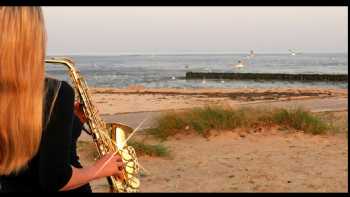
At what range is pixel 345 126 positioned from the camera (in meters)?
12.0

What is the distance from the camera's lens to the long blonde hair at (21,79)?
1.80 m

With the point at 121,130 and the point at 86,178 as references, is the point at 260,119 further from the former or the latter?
the point at 86,178

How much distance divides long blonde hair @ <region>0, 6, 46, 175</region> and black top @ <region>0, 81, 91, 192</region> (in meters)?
0.05

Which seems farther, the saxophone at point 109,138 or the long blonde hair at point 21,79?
the saxophone at point 109,138

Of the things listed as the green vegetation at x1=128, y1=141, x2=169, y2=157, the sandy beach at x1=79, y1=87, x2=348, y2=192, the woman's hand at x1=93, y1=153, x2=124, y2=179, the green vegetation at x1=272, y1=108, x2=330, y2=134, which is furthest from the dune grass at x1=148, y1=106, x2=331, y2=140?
the woman's hand at x1=93, y1=153, x2=124, y2=179

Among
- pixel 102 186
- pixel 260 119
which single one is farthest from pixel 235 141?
pixel 102 186

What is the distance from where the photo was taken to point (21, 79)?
5.90 ft

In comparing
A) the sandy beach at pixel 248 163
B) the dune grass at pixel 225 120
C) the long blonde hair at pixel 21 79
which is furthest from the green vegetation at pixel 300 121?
the long blonde hair at pixel 21 79

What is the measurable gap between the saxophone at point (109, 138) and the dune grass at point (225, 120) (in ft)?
26.7

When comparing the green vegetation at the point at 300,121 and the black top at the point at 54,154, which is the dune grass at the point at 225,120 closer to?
the green vegetation at the point at 300,121

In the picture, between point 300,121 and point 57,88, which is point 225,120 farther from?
point 57,88

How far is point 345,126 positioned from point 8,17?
1105 cm

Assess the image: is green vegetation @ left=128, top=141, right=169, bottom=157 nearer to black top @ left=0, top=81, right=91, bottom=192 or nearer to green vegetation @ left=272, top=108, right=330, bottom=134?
green vegetation @ left=272, top=108, right=330, bottom=134

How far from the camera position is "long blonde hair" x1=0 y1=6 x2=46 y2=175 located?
5.91ft
